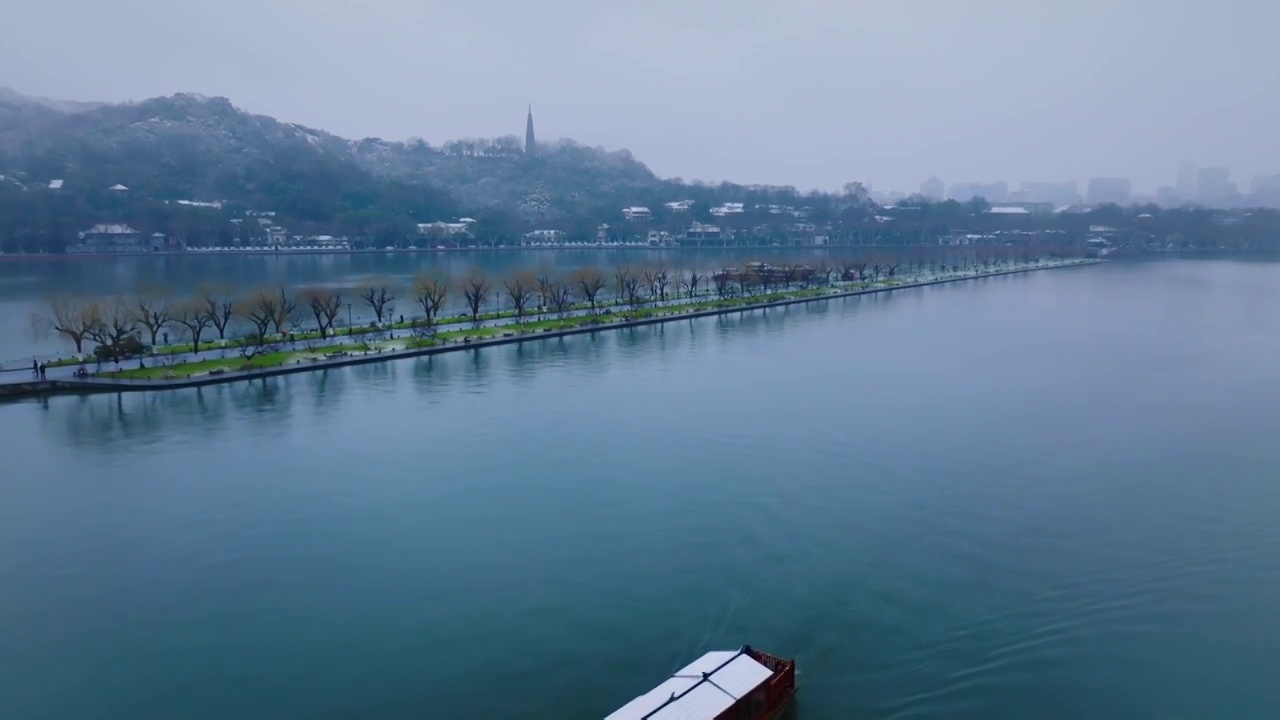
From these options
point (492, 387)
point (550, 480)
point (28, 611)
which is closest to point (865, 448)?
point (550, 480)

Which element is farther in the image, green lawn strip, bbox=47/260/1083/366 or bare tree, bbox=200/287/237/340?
bare tree, bbox=200/287/237/340

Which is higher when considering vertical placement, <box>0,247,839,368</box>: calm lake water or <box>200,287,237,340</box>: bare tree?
<box>0,247,839,368</box>: calm lake water

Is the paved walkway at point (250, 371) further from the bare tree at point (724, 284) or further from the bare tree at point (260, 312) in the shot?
the bare tree at point (724, 284)

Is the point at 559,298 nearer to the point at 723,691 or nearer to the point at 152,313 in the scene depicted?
the point at 152,313

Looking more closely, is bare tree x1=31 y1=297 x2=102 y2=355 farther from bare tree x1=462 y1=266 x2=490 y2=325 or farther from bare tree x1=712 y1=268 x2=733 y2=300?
bare tree x1=712 y1=268 x2=733 y2=300

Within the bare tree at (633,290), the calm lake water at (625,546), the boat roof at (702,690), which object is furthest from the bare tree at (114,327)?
the boat roof at (702,690)

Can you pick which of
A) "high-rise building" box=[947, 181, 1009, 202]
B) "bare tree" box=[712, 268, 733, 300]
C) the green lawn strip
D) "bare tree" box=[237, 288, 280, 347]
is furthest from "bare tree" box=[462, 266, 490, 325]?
"high-rise building" box=[947, 181, 1009, 202]

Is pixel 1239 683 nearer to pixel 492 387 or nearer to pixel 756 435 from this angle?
pixel 756 435

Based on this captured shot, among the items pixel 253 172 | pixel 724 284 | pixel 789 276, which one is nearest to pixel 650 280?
pixel 724 284
